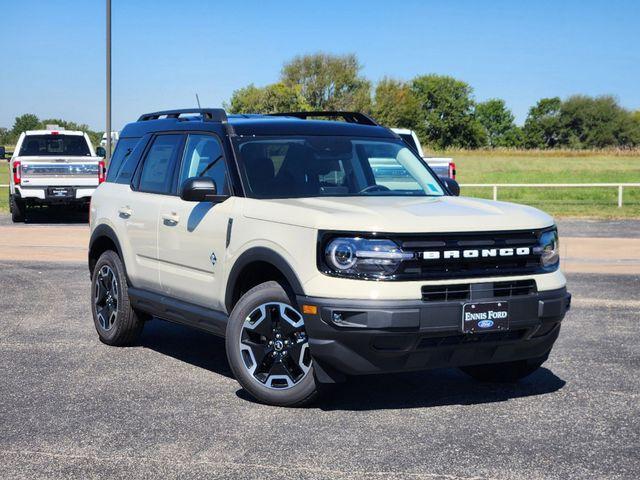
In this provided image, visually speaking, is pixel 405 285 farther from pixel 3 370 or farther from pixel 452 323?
pixel 3 370

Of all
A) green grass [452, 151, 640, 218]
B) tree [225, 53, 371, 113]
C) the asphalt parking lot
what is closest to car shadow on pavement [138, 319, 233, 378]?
the asphalt parking lot

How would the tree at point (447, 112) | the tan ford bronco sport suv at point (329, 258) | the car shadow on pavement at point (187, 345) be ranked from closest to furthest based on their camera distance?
the tan ford bronco sport suv at point (329, 258) < the car shadow on pavement at point (187, 345) < the tree at point (447, 112)

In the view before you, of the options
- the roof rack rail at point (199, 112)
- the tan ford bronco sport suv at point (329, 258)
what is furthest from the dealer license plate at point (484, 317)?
the roof rack rail at point (199, 112)

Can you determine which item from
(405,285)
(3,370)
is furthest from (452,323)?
(3,370)

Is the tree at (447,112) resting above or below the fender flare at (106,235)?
above

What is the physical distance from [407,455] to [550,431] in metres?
0.94

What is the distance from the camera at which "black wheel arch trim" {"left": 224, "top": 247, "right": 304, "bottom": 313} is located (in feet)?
19.0

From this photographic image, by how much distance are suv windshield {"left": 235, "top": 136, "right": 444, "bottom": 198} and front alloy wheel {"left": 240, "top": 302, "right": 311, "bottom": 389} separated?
0.91 meters

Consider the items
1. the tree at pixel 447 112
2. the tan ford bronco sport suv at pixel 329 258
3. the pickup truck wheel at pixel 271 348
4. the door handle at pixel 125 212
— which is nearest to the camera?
the tan ford bronco sport suv at pixel 329 258

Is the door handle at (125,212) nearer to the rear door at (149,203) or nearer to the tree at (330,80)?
the rear door at (149,203)

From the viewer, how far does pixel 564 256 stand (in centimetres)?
1503

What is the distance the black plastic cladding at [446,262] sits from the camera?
5617mm

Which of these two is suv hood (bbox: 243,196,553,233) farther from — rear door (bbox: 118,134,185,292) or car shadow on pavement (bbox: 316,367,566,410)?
rear door (bbox: 118,134,185,292)

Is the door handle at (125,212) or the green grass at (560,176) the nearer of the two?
the door handle at (125,212)
